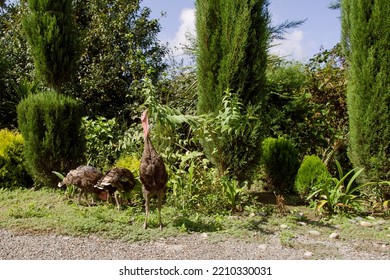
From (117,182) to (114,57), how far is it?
554 centimetres

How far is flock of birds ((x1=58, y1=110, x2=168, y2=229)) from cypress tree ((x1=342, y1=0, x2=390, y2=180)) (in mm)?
2974

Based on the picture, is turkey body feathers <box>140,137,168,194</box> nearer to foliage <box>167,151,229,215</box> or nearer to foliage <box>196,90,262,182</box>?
foliage <box>167,151,229,215</box>

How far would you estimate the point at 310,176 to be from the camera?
607 cm

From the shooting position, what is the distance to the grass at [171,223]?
176 inches

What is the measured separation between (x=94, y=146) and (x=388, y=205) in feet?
16.8

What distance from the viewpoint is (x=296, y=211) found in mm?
5492

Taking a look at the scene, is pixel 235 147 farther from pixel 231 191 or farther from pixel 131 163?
pixel 131 163

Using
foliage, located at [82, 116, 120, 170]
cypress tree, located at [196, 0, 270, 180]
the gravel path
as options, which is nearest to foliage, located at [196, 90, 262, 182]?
cypress tree, located at [196, 0, 270, 180]

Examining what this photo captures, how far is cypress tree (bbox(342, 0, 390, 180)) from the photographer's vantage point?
18.4 feet

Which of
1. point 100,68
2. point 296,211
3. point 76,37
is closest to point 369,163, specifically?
point 296,211

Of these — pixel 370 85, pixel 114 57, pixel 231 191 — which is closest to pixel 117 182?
pixel 231 191

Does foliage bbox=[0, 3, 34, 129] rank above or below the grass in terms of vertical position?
above

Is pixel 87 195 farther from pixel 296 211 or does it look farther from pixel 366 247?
pixel 366 247

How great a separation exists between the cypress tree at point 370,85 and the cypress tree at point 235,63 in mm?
1288
